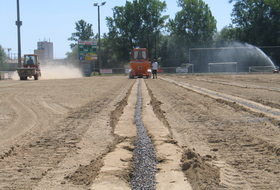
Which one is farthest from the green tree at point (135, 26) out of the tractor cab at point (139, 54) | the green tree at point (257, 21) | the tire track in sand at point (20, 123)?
the tire track in sand at point (20, 123)

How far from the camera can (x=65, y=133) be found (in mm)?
6469

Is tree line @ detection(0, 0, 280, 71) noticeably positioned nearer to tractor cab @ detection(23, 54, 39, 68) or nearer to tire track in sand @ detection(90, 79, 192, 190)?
tractor cab @ detection(23, 54, 39, 68)

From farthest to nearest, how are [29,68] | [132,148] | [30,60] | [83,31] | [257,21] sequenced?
[83,31], [257,21], [30,60], [29,68], [132,148]

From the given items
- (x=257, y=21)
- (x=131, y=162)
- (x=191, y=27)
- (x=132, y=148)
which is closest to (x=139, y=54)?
(x=132, y=148)

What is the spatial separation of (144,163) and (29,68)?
2872 centimetres

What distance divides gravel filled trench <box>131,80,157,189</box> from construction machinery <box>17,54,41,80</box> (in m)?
27.0

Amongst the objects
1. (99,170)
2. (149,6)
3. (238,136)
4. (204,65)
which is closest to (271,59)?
(204,65)

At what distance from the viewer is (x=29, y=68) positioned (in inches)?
1214

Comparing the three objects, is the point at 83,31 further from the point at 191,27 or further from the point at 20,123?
the point at 20,123

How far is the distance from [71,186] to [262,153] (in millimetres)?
2861

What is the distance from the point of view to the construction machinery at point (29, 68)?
3106 centimetres

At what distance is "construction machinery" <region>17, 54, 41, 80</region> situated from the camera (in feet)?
102

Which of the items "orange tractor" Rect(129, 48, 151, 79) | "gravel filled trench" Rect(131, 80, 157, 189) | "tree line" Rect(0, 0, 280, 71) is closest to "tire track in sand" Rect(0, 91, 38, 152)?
"gravel filled trench" Rect(131, 80, 157, 189)

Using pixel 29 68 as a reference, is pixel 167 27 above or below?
above
